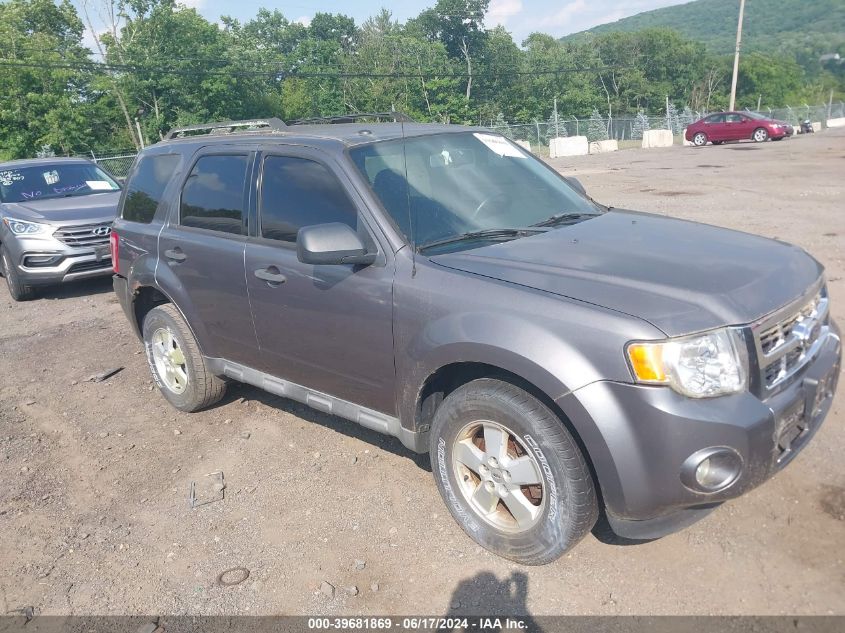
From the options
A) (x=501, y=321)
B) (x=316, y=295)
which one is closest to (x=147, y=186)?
(x=316, y=295)

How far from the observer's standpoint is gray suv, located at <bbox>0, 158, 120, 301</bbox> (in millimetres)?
8750

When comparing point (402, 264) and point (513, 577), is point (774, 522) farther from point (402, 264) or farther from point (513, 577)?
point (402, 264)

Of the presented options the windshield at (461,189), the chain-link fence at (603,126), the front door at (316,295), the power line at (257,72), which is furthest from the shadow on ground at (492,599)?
the chain-link fence at (603,126)

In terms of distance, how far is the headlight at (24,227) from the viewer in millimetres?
8797

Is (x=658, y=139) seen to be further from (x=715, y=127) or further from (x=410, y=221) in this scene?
(x=410, y=221)

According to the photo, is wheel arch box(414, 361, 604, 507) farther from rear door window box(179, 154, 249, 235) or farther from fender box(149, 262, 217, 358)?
fender box(149, 262, 217, 358)

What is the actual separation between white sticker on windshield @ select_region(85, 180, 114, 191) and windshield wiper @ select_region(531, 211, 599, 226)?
8.21m

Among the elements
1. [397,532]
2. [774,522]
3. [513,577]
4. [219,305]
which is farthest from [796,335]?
[219,305]

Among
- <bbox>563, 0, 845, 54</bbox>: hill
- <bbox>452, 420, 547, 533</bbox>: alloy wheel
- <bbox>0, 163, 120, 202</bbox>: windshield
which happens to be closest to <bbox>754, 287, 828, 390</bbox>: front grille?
<bbox>452, 420, 547, 533</bbox>: alloy wheel

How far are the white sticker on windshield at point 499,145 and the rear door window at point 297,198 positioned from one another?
1.13 meters

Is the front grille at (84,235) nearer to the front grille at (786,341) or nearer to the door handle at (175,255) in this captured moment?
the door handle at (175,255)

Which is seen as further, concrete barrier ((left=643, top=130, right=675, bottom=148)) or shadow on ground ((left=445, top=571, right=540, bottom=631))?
concrete barrier ((left=643, top=130, right=675, bottom=148))

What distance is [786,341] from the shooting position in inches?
113

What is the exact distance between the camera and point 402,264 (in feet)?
11.0
